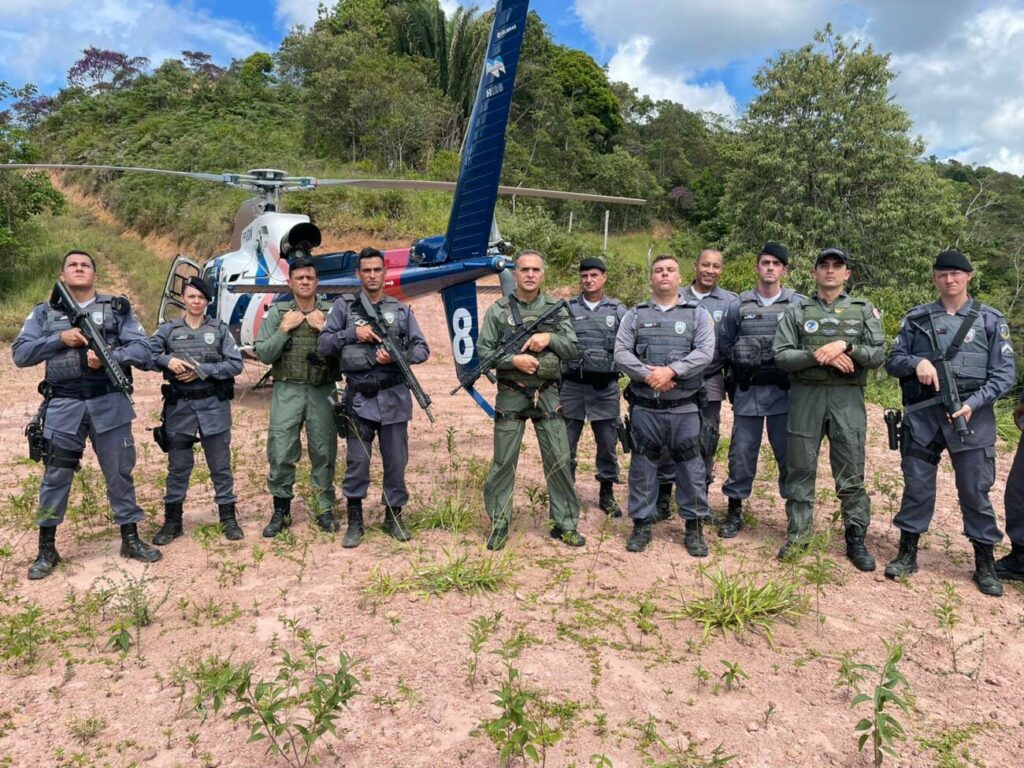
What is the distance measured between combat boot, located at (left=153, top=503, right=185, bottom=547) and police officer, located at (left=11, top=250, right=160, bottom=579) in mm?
286

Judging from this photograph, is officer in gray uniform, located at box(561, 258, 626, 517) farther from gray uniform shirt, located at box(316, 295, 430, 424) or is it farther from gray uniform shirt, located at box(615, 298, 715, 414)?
gray uniform shirt, located at box(316, 295, 430, 424)

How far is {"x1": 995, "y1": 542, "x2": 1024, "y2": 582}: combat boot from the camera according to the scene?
162 inches

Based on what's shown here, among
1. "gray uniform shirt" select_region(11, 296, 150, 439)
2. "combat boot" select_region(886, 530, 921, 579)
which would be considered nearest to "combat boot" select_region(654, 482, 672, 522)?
"combat boot" select_region(886, 530, 921, 579)

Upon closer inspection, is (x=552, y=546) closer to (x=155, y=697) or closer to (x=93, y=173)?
(x=155, y=697)

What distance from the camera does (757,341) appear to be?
4609 mm

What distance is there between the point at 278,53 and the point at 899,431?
38.7 m

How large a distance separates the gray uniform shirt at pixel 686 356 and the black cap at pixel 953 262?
1.38 meters

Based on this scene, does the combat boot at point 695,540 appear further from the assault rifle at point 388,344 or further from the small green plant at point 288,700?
the small green plant at point 288,700

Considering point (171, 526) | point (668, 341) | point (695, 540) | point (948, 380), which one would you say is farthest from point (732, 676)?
point (171, 526)

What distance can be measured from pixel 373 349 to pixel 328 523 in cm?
133

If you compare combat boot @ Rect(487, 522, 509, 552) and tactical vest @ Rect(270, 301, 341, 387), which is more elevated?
tactical vest @ Rect(270, 301, 341, 387)

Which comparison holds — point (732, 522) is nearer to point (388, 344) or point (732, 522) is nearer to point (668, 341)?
point (668, 341)

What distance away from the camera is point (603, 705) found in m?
2.85

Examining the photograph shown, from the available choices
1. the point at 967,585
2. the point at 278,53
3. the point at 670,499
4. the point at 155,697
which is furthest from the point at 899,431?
the point at 278,53
